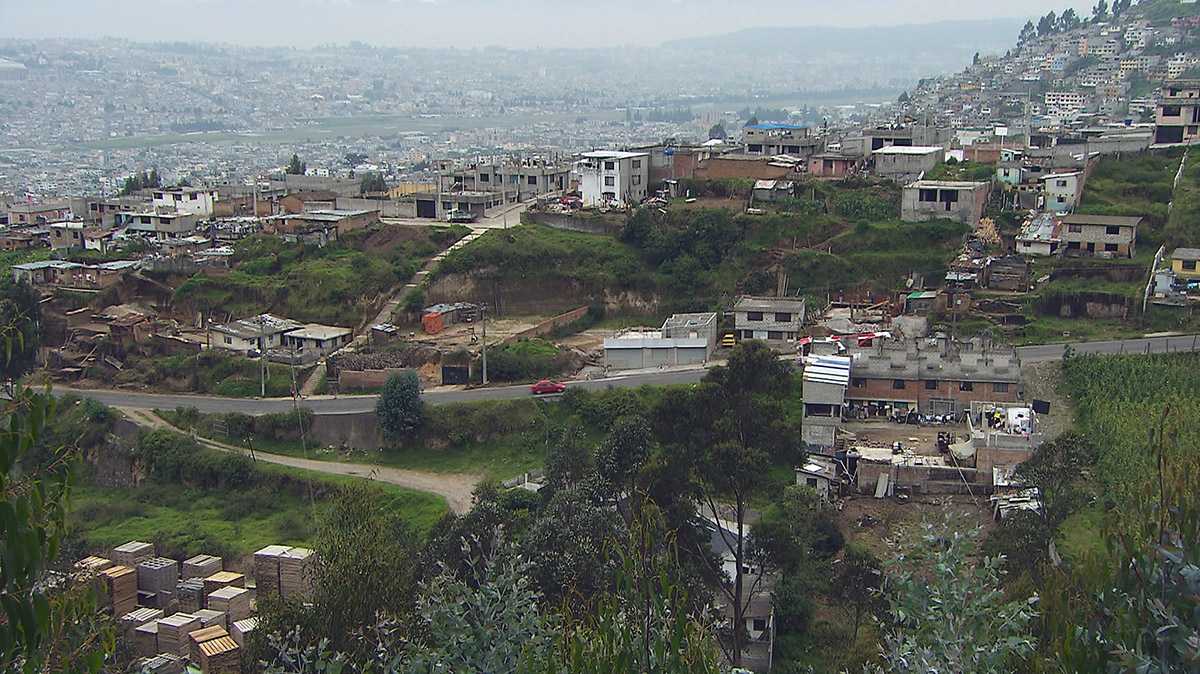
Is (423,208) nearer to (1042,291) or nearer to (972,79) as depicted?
(1042,291)

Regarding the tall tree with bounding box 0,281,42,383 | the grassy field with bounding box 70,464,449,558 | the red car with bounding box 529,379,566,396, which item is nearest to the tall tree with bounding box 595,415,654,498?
the grassy field with bounding box 70,464,449,558

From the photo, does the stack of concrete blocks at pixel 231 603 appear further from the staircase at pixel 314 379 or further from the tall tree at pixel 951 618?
the tall tree at pixel 951 618

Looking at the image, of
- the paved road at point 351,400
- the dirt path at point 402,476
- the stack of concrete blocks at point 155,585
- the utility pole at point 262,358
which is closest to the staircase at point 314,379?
the paved road at point 351,400

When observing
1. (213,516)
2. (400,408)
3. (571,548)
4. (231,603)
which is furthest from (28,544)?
(400,408)

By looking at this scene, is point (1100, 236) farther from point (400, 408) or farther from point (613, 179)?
point (400, 408)

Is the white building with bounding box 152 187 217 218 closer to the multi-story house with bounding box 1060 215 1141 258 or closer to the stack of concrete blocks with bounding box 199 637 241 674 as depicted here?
the stack of concrete blocks with bounding box 199 637 241 674

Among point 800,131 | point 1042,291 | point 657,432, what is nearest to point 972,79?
point 800,131
